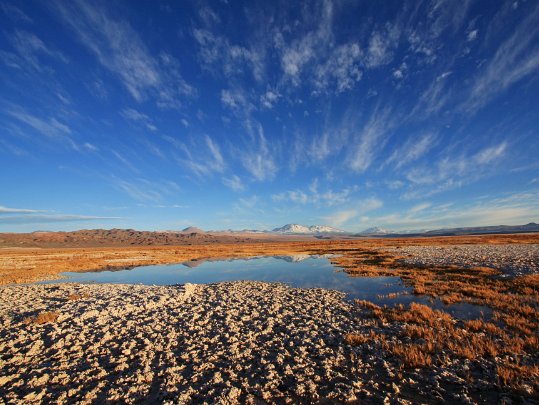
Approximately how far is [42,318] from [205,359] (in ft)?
36.9

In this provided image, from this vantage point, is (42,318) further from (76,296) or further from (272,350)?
(272,350)

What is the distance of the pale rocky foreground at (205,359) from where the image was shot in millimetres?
8219

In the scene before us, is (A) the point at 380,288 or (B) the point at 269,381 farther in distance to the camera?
(A) the point at 380,288

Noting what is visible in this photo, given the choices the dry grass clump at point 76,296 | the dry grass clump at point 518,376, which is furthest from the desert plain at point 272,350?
the dry grass clump at point 76,296

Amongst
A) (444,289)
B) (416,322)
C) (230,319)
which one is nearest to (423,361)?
(416,322)

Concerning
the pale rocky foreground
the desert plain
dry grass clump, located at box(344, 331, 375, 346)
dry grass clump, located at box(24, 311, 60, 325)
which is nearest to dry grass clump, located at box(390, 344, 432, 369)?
the desert plain

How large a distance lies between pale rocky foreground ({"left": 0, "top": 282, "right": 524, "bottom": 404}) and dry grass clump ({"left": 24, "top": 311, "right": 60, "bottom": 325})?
0.26 meters

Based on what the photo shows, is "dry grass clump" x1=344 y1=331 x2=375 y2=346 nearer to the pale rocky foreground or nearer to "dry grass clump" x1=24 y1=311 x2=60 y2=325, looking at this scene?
the pale rocky foreground

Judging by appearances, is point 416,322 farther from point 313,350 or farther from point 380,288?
point 380,288

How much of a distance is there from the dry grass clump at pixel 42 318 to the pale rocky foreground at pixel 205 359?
262 millimetres

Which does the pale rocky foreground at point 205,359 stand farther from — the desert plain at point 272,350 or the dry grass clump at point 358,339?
the dry grass clump at point 358,339

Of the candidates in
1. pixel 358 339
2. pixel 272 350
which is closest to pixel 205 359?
pixel 272 350

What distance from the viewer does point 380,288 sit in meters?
23.9

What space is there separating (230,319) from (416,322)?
379 inches
